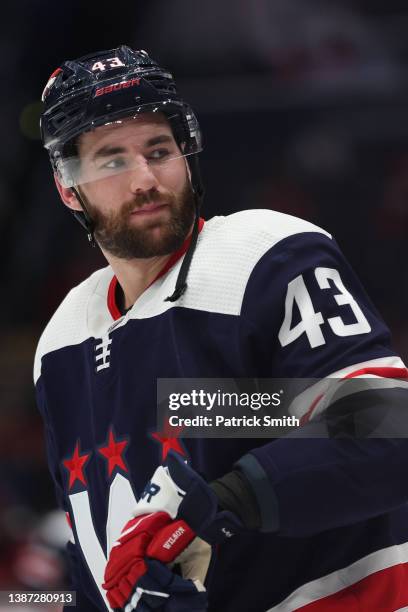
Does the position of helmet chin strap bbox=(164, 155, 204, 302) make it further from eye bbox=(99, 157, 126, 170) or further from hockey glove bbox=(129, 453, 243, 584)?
hockey glove bbox=(129, 453, 243, 584)

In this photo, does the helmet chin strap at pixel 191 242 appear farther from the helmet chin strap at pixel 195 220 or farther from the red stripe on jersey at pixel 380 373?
the red stripe on jersey at pixel 380 373

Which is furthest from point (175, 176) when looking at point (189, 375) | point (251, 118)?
point (251, 118)

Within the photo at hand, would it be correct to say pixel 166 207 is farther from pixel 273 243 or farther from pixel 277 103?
pixel 277 103

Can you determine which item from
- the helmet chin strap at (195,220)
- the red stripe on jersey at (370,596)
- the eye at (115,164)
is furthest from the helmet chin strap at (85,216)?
the red stripe on jersey at (370,596)

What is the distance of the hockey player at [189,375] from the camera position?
4.24 ft

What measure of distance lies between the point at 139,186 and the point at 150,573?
0.64 metres

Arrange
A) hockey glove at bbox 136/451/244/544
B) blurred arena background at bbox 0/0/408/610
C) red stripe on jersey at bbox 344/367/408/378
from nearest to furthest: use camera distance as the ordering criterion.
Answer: hockey glove at bbox 136/451/244/544, red stripe on jersey at bbox 344/367/408/378, blurred arena background at bbox 0/0/408/610

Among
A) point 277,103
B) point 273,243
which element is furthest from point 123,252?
point 277,103

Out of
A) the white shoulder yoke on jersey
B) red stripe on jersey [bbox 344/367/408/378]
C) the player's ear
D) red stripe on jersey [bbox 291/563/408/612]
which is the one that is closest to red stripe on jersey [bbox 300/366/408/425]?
red stripe on jersey [bbox 344/367/408/378]

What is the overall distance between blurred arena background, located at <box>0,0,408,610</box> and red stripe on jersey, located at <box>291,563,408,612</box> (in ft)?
11.0

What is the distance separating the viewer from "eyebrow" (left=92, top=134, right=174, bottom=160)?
169cm

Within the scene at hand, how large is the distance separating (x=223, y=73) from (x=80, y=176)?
12.3 ft

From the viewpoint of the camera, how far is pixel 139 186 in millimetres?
1642

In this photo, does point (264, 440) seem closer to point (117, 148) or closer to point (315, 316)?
point (315, 316)
